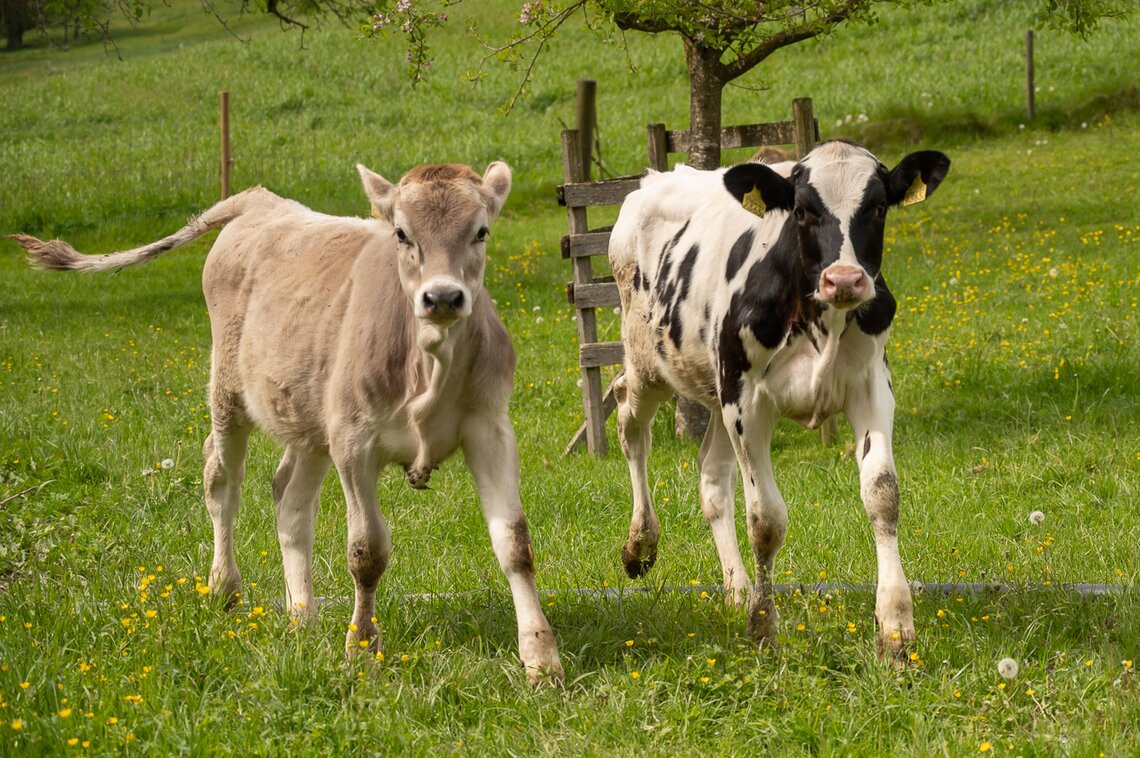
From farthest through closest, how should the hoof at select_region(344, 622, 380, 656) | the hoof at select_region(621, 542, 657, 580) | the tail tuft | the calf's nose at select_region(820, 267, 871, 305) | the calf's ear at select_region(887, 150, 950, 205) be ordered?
the tail tuft → the hoof at select_region(621, 542, 657, 580) → the calf's ear at select_region(887, 150, 950, 205) → the hoof at select_region(344, 622, 380, 656) → the calf's nose at select_region(820, 267, 871, 305)

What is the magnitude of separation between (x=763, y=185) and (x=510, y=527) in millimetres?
1847

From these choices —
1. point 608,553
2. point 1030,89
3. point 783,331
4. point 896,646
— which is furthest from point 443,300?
point 1030,89

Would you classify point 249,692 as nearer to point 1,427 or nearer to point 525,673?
point 525,673

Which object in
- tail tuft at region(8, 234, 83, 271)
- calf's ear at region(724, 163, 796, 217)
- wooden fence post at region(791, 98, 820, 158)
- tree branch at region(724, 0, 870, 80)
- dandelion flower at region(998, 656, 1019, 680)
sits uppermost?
tree branch at region(724, 0, 870, 80)

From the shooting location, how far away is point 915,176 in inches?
228

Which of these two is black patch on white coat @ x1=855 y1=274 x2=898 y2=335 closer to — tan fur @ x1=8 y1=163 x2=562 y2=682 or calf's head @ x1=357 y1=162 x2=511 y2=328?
tan fur @ x1=8 y1=163 x2=562 y2=682

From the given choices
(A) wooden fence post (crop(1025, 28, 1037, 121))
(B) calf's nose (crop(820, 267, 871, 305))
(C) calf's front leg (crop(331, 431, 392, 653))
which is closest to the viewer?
(B) calf's nose (crop(820, 267, 871, 305))

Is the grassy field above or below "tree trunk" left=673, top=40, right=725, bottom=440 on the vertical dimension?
below

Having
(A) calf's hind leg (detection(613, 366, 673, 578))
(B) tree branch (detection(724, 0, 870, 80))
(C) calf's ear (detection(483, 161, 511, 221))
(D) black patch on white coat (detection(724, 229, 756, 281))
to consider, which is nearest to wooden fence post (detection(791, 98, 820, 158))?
(B) tree branch (detection(724, 0, 870, 80))

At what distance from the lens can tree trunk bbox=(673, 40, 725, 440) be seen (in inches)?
399

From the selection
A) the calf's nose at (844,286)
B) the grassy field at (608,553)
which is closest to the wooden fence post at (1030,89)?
the grassy field at (608,553)

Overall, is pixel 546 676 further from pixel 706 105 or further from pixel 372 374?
pixel 706 105

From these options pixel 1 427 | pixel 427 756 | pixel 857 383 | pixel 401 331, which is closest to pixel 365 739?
pixel 427 756

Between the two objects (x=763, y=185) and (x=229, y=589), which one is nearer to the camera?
(x=763, y=185)
